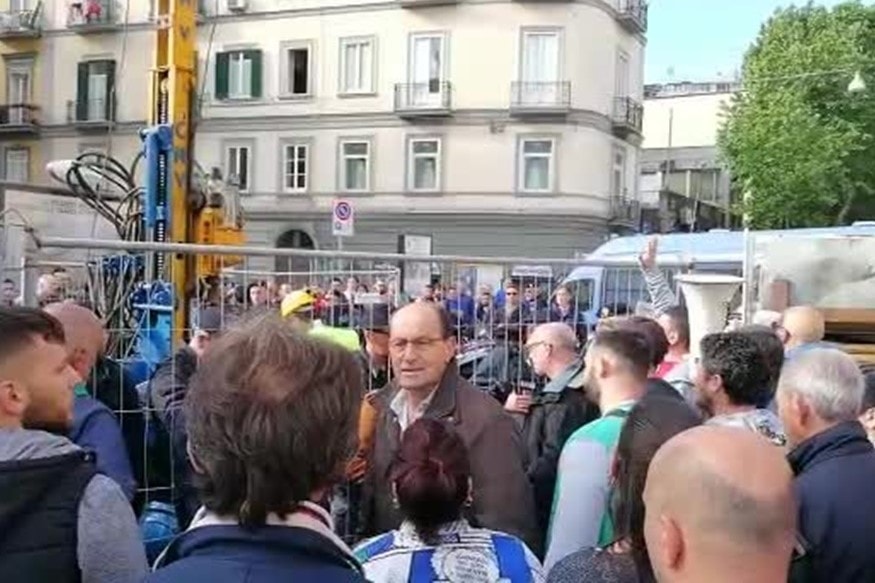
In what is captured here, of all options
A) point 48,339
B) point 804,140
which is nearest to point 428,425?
point 48,339

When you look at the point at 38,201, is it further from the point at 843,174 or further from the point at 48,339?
the point at 843,174

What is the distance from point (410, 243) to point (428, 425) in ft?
79.9

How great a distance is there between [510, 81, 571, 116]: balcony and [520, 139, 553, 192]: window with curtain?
0.94 metres

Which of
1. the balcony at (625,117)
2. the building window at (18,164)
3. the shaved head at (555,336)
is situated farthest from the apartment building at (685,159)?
the shaved head at (555,336)

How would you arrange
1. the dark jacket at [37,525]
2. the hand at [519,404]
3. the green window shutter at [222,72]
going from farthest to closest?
the green window shutter at [222,72] → the hand at [519,404] → the dark jacket at [37,525]

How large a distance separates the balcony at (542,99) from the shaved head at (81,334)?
29590 millimetres

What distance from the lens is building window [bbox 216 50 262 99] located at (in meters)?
36.3

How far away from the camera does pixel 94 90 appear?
38.3 meters

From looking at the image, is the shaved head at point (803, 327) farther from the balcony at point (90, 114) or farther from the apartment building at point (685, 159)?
the apartment building at point (685, 159)

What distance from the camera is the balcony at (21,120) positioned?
3912 centimetres

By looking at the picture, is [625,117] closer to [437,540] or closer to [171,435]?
[171,435]

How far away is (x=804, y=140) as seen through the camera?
36312 millimetres

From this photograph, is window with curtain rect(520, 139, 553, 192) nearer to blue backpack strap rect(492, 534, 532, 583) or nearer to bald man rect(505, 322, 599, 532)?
bald man rect(505, 322, 599, 532)

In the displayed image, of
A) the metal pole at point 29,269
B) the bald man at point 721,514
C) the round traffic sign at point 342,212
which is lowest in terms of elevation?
the bald man at point 721,514
